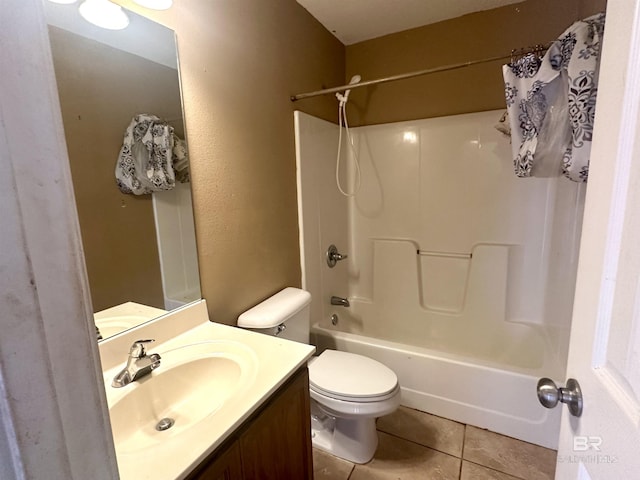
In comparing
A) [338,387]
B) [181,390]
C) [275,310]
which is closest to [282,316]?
[275,310]

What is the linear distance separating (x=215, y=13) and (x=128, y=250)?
1.00 meters

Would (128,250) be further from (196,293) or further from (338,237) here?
(338,237)

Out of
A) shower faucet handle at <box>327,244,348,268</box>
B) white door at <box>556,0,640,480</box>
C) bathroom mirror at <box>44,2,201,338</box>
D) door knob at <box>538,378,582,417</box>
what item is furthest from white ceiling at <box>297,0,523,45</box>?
door knob at <box>538,378,582,417</box>

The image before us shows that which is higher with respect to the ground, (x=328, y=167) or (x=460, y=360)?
(x=328, y=167)

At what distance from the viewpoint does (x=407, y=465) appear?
1.50 metres

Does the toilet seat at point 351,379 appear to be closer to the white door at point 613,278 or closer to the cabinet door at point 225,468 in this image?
the cabinet door at point 225,468

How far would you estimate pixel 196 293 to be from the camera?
4.16ft

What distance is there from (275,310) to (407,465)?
0.97m

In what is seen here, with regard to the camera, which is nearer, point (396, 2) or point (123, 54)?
point (123, 54)

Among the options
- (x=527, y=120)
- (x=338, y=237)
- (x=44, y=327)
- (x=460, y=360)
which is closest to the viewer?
(x=44, y=327)

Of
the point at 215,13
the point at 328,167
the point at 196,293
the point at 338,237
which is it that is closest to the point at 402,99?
the point at 328,167

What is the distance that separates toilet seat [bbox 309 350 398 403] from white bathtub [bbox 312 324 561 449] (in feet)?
0.94

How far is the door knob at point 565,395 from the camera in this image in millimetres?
582

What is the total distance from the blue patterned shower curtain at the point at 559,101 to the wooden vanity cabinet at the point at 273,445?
3.74 ft
